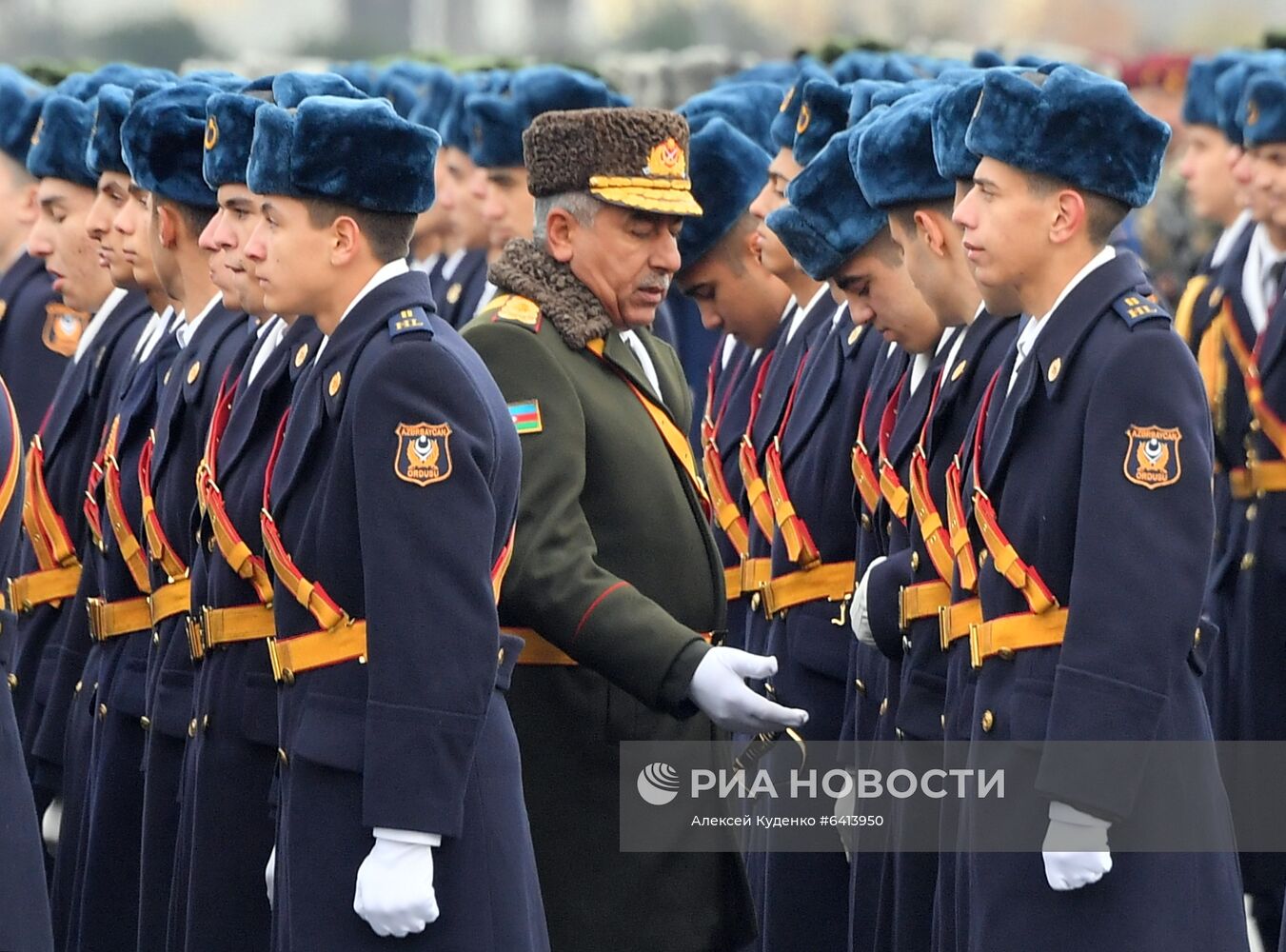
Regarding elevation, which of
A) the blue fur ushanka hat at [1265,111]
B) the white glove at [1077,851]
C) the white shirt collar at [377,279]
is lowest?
the white glove at [1077,851]

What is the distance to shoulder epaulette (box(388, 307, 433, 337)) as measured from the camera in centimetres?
454

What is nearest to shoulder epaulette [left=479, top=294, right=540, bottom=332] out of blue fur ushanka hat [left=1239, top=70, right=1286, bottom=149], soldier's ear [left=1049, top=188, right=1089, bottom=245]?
soldier's ear [left=1049, top=188, right=1089, bottom=245]

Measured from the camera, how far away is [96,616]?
6055 mm

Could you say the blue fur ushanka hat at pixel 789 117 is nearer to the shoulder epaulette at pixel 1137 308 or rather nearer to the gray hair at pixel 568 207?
the gray hair at pixel 568 207

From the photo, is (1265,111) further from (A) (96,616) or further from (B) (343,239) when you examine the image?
(B) (343,239)

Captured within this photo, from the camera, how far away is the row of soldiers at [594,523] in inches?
177

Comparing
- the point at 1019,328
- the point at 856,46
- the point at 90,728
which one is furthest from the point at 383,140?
the point at 856,46

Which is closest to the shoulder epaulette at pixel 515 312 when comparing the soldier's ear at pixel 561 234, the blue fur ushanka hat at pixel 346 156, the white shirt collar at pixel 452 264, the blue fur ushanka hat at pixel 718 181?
the soldier's ear at pixel 561 234

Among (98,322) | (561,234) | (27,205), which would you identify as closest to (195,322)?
(561,234)

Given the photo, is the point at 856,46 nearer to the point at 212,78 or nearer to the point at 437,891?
the point at 212,78

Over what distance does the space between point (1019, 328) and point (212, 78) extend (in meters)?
2.04

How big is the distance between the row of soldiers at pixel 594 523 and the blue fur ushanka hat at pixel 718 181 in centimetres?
1

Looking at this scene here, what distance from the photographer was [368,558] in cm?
441

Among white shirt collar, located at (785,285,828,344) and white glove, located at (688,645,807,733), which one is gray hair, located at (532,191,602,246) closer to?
white glove, located at (688,645,807,733)
